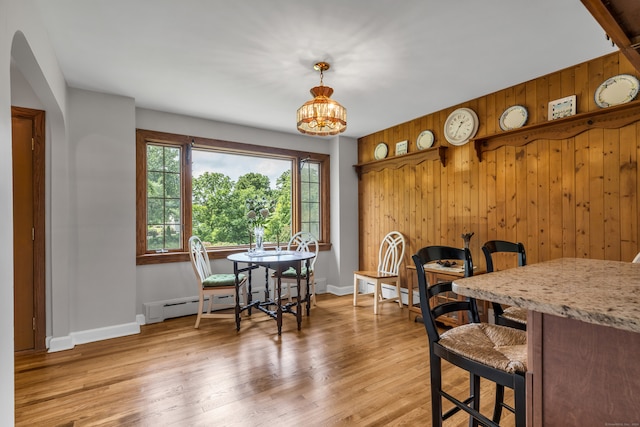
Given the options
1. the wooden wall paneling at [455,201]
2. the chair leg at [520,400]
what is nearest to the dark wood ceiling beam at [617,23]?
the chair leg at [520,400]

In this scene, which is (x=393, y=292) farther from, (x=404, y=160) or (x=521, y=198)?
(x=521, y=198)

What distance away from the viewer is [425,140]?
410 cm

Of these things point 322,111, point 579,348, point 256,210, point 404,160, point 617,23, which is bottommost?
point 579,348

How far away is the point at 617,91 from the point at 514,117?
2.52 feet

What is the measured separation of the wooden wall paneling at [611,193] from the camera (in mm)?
2549

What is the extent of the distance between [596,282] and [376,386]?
5.35 feet

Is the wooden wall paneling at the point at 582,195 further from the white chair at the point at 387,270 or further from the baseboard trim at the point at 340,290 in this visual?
the baseboard trim at the point at 340,290

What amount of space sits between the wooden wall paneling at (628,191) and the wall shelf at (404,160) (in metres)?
1.63

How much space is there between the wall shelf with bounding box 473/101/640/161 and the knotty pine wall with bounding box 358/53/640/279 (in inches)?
2.1

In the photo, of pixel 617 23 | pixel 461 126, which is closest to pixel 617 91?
pixel 461 126

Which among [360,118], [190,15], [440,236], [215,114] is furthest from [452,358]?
[215,114]

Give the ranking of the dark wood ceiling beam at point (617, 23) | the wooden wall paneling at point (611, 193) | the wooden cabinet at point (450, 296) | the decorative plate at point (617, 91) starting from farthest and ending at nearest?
1. the wooden cabinet at point (450, 296)
2. the wooden wall paneling at point (611, 193)
3. the decorative plate at point (617, 91)
4. the dark wood ceiling beam at point (617, 23)

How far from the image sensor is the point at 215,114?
4.00 metres

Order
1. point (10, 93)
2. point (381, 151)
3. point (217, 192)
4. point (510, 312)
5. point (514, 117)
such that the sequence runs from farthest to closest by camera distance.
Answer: point (217, 192), point (381, 151), point (514, 117), point (10, 93), point (510, 312)
